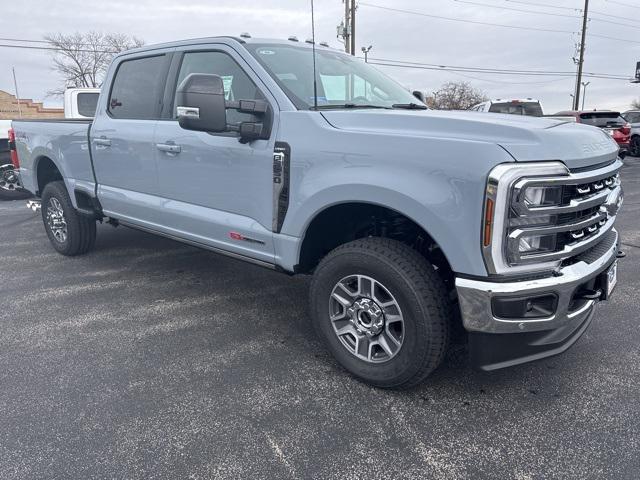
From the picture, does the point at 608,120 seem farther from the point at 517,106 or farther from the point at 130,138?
the point at 130,138

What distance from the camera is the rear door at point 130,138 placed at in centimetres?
408

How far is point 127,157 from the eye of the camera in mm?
4262

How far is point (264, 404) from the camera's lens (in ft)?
9.00

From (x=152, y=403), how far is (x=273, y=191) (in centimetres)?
139

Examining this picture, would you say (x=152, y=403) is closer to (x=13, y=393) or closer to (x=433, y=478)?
(x=13, y=393)

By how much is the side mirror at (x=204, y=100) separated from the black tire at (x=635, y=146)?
19635mm

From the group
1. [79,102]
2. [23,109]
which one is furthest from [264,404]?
[23,109]

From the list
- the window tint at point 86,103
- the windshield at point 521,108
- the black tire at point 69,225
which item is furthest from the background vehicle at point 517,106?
the black tire at point 69,225

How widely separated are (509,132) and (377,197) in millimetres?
695

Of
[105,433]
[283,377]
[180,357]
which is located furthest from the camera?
[180,357]

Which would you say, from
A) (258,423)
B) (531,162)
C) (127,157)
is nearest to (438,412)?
(258,423)

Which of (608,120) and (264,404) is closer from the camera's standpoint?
(264,404)

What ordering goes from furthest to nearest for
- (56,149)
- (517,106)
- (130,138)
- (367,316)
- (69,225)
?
(517,106) < (69,225) < (56,149) < (130,138) < (367,316)

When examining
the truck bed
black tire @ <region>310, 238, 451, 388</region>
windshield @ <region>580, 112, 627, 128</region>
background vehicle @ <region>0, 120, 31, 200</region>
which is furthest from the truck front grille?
windshield @ <region>580, 112, 627, 128</region>
